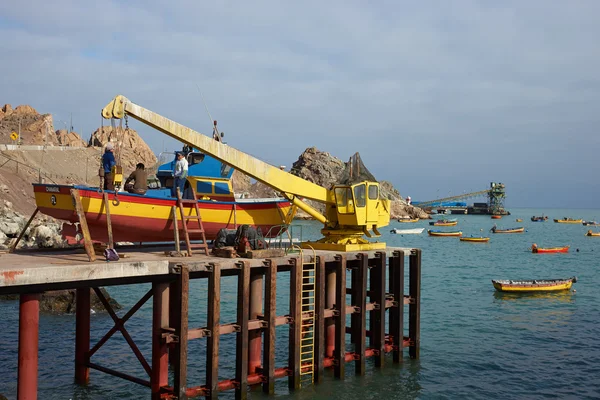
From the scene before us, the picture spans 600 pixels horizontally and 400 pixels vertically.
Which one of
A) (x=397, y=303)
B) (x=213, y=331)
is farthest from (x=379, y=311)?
(x=213, y=331)

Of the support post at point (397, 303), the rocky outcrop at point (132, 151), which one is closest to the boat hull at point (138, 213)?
the support post at point (397, 303)

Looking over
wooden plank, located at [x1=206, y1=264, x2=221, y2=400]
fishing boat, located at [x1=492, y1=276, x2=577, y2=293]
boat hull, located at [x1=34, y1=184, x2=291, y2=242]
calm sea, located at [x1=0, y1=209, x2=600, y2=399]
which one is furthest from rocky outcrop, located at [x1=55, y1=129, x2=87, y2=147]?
wooden plank, located at [x1=206, y1=264, x2=221, y2=400]

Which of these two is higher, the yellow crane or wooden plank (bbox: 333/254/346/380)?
the yellow crane

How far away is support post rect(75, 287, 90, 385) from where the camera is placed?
1933 centimetres

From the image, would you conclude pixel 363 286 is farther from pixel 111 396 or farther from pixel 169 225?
pixel 111 396

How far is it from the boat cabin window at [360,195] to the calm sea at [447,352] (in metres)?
5.93

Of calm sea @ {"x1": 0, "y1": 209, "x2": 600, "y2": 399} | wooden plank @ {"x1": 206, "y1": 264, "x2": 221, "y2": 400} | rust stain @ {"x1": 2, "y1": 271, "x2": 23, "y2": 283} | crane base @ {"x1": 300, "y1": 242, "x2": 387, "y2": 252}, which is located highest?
crane base @ {"x1": 300, "y1": 242, "x2": 387, "y2": 252}

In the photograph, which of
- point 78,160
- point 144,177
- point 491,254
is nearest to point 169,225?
point 144,177

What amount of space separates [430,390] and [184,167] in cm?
1149

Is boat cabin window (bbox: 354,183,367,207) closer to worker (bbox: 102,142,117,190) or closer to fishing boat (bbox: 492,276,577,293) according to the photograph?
worker (bbox: 102,142,117,190)

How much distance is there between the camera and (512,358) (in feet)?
84.9

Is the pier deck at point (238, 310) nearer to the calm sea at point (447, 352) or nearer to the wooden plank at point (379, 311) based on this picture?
the wooden plank at point (379, 311)

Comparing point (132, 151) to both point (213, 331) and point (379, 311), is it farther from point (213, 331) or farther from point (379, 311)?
point (213, 331)

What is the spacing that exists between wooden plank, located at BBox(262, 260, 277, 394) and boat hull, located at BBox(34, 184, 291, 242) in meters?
2.88
